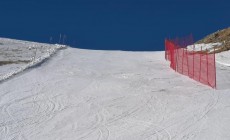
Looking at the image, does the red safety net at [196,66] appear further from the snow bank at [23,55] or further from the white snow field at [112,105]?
the snow bank at [23,55]

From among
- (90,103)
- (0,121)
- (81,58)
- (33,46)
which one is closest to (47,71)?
(81,58)

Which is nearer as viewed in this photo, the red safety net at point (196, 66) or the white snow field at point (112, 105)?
the white snow field at point (112, 105)

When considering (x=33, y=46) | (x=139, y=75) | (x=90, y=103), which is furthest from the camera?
(x=33, y=46)

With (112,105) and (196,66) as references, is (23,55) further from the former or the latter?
(112,105)

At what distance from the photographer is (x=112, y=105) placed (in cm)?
1895

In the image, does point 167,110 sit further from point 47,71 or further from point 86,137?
point 47,71

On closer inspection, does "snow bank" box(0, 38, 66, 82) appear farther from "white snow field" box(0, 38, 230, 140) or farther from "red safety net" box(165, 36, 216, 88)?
"red safety net" box(165, 36, 216, 88)

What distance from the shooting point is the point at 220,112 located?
55.6 ft

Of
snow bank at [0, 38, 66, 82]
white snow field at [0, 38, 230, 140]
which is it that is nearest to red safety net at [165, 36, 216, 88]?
white snow field at [0, 38, 230, 140]

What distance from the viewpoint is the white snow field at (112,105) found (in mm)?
14742

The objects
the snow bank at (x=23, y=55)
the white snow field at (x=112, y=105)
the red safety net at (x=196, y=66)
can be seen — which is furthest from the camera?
the snow bank at (x=23, y=55)

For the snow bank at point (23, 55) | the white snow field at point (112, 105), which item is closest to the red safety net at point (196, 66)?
the white snow field at point (112, 105)

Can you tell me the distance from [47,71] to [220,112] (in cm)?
1529

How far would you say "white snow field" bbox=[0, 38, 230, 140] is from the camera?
48.4 ft
